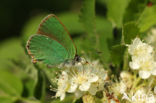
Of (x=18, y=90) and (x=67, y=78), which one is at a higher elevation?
(x=67, y=78)

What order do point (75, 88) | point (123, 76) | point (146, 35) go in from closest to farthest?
point (75, 88), point (123, 76), point (146, 35)

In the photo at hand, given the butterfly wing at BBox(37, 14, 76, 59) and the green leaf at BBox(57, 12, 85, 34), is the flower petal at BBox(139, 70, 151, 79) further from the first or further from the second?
the green leaf at BBox(57, 12, 85, 34)

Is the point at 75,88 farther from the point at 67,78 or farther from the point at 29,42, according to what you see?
the point at 29,42

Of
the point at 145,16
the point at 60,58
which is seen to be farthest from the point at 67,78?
→ the point at 145,16

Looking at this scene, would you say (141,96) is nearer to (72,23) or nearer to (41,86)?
(41,86)

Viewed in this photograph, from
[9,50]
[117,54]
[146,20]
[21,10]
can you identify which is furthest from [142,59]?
[21,10]

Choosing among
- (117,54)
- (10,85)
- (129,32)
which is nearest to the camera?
(129,32)
